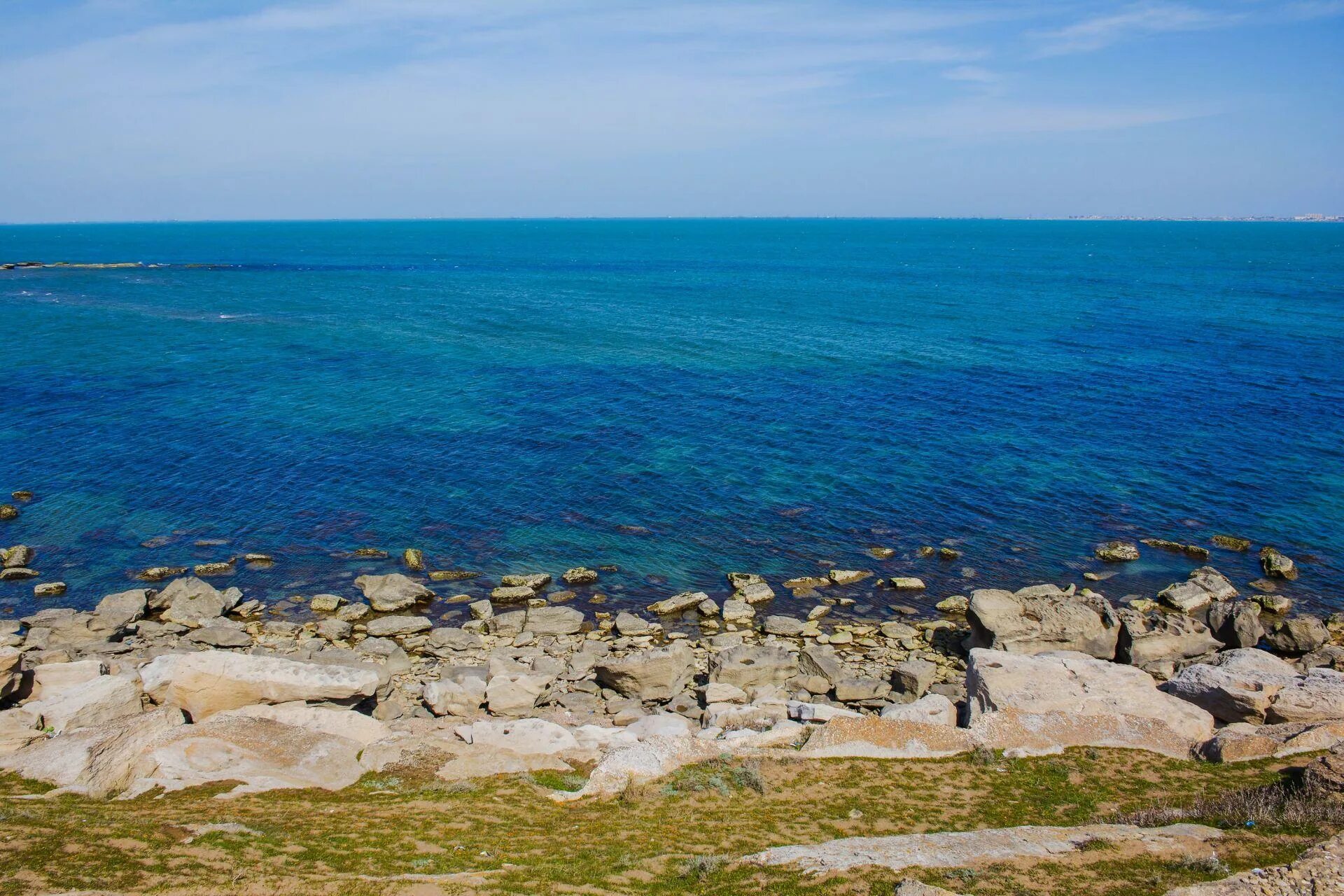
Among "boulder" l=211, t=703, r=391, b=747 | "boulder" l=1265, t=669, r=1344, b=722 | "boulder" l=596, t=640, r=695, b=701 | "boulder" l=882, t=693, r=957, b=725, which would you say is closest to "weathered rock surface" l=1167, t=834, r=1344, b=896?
"boulder" l=882, t=693, r=957, b=725

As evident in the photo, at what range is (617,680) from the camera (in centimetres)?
3791

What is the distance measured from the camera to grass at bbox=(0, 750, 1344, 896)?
2045cm

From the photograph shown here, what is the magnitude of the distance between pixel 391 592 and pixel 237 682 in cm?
1517

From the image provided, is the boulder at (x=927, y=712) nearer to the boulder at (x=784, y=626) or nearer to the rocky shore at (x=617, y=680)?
the rocky shore at (x=617, y=680)

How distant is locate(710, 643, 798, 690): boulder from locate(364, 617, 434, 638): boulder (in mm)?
15806

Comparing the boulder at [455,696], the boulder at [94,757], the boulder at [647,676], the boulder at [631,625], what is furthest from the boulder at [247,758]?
the boulder at [631,625]

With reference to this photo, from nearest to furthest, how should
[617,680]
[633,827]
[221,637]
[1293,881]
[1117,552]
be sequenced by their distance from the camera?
[1293,881] → [633,827] → [617,680] → [221,637] → [1117,552]

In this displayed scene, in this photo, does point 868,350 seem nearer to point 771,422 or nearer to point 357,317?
point 771,422

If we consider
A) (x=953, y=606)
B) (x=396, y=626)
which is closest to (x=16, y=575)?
(x=396, y=626)

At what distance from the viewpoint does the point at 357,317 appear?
5305 inches

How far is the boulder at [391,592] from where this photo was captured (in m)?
46.5

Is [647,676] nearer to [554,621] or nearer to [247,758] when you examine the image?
[554,621]

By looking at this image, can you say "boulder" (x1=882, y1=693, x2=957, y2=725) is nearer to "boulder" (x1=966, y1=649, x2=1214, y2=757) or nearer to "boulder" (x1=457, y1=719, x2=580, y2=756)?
"boulder" (x1=966, y1=649, x2=1214, y2=757)

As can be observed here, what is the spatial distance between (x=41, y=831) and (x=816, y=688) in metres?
27.9
